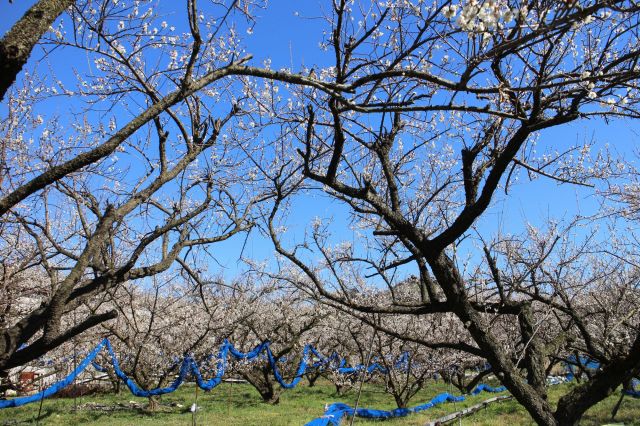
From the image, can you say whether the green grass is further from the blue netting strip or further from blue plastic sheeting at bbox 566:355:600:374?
blue plastic sheeting at bbox 566:355:600:374

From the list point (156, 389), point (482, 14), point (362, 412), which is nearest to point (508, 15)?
point (482, 14)

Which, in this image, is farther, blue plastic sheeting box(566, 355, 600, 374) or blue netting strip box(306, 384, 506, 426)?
blue netting strip box(306, 384, 506, 426)

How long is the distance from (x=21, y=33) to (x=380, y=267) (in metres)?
3.54

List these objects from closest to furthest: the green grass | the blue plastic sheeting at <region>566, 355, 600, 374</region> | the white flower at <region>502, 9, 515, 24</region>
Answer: the white flower at <region>502, 9, 515, 24</region>, the blue plastic sheeting at <region>566, 355, 600, 374</region>, the green grass

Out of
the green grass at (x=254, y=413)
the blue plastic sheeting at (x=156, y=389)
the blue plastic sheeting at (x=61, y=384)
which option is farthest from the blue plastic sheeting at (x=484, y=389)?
the blue plastic sheeting at (x=61, y=384)

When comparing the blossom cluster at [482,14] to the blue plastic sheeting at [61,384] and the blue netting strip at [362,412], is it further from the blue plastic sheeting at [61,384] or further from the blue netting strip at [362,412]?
the blue plastic sheeting at [61,384]

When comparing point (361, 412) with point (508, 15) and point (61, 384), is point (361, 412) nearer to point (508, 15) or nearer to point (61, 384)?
point (61, 384)

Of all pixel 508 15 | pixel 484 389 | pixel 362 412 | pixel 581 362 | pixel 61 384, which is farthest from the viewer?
pixel 484 389

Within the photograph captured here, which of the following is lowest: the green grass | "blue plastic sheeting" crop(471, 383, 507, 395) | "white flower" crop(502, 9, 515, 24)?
the green grass

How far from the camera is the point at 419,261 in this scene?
4.84 m

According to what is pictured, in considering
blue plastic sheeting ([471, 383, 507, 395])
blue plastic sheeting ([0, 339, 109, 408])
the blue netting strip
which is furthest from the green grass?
blue plastic sheeting ([471, 383, 507, 395])

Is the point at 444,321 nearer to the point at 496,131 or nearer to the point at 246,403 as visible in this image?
the point at 246,403

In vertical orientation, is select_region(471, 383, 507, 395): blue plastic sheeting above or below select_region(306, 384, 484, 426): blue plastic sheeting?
above

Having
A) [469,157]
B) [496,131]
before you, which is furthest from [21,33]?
[496,131]
